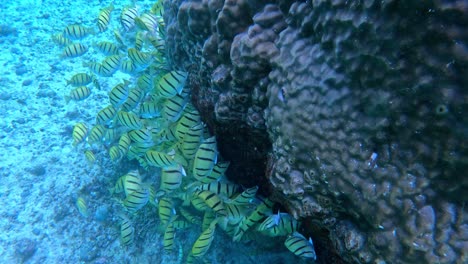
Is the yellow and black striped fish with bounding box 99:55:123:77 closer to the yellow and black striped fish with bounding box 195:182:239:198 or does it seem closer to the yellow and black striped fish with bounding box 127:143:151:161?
the yellow and black striped fish with bounding box 127:143:151:161

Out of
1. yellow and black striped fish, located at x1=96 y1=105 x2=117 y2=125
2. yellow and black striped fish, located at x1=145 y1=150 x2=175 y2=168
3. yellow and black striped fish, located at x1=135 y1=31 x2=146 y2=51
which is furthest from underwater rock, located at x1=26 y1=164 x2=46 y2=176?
yellow and black striped fish, located at x1=145 y1=150 x2=175 y2=168

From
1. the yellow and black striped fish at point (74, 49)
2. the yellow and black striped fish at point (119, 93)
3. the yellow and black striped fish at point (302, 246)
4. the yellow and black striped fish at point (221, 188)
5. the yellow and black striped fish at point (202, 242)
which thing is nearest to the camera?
the yellow and black striped fish at point (302, 246)

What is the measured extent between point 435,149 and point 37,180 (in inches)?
250

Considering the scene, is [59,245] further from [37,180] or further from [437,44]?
[437,44]

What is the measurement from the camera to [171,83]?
12.0ft

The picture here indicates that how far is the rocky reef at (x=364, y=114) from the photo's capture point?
1746 millimetres

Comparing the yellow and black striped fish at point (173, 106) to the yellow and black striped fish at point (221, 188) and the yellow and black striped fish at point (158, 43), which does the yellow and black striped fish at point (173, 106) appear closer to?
the yellow and black striped fish at point (221, 188)

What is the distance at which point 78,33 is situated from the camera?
20.7 ft

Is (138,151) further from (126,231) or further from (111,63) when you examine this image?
(111,63)

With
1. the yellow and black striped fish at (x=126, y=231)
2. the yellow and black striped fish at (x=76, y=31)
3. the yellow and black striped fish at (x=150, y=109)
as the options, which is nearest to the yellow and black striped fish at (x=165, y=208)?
the yellow and black striped fish at (x=126, y=231)

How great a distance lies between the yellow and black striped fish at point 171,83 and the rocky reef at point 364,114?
0.91m

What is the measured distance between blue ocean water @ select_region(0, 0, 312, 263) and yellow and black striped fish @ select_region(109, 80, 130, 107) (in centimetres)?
5

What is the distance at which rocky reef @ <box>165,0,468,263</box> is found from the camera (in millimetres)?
1746

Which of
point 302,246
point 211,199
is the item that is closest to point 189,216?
point 211,199
